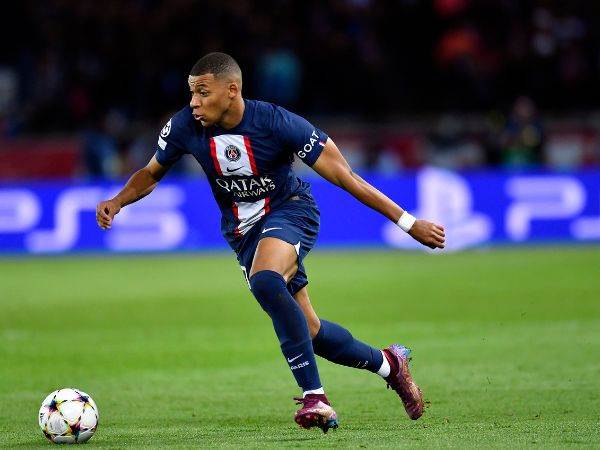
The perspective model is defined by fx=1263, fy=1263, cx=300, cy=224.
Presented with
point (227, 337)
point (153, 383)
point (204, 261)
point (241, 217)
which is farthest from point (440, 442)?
point (204, 261)

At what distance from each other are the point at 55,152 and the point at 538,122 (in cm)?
776

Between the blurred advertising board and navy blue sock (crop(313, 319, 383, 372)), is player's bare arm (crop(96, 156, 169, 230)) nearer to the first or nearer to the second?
navy blue sock (crop(313, 319, 383, 372))

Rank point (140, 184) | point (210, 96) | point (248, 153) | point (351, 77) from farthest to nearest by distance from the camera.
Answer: point (351, 77) < point (140, 184) < point (248, 153) < point (210, 96)

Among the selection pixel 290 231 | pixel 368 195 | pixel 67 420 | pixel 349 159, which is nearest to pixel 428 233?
pixel 368 195

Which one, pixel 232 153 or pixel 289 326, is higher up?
pixel 232 153

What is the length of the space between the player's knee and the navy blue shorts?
0.29 metres

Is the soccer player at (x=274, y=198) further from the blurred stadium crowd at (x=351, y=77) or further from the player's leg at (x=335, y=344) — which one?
the blurred stadium crowd at (x=351, y=77)

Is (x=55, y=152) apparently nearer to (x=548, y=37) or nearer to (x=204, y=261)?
(x=204, y=261)

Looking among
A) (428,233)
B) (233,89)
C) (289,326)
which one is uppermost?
(233,89)

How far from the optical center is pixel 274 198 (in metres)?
7.05

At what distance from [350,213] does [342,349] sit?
1258 centimetres

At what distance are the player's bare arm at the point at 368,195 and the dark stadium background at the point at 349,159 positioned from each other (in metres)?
4.05

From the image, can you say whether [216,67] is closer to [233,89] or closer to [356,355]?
A: [233,89]

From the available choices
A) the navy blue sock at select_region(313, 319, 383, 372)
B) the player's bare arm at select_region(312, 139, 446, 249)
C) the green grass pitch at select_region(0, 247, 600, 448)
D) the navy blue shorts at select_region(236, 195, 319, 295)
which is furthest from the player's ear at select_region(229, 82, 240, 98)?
the green grass pitch at select_region(0, 247, 600, 448)
